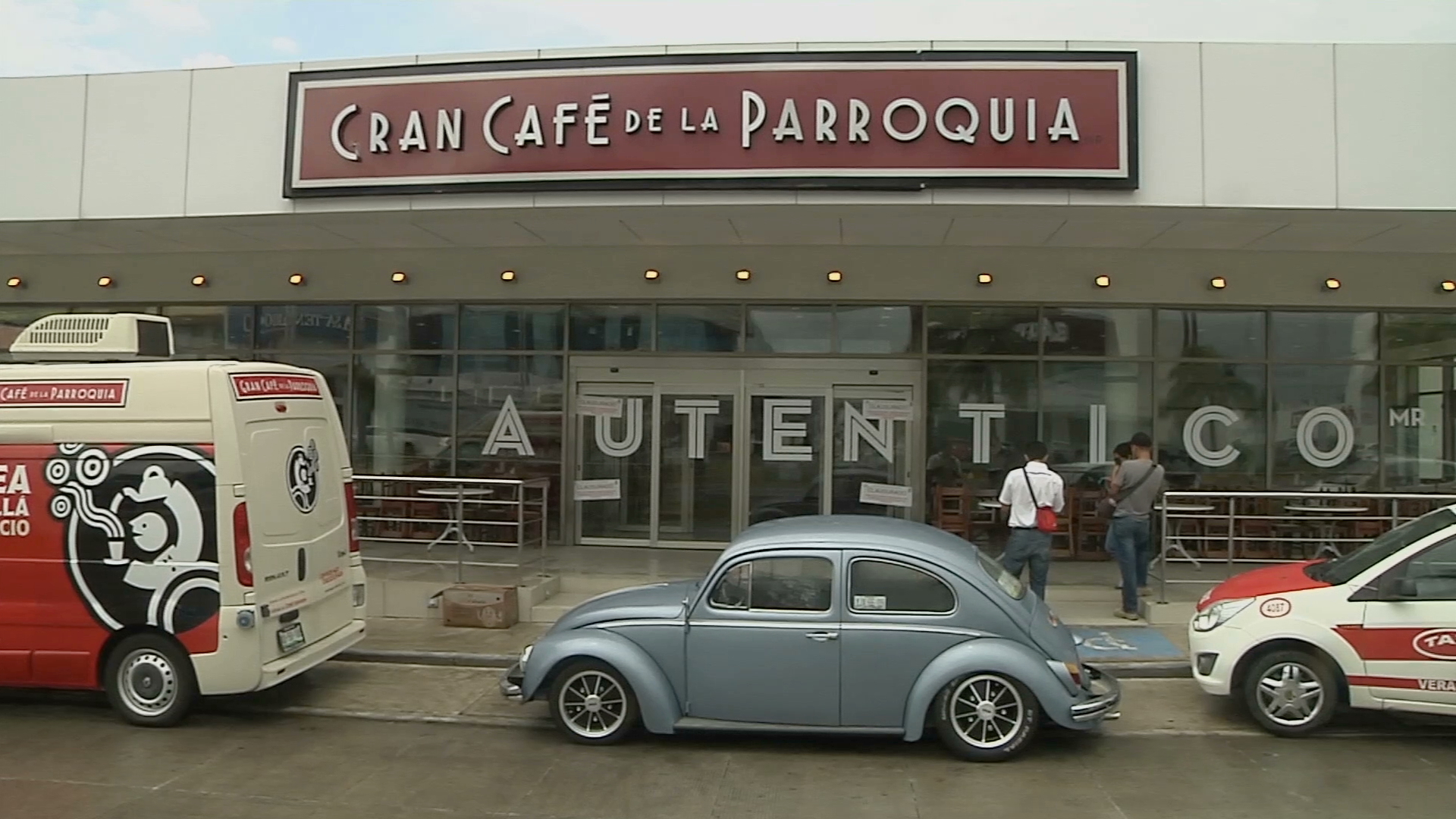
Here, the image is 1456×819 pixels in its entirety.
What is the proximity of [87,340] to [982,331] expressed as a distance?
9581 mm

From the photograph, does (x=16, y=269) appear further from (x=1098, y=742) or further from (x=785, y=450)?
(x=1098, y=742)

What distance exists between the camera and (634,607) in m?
6.54

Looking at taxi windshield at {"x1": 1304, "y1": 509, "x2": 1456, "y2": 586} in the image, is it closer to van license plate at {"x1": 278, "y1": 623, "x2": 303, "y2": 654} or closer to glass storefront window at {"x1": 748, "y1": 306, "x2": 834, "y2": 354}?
glass storefront window at {"x1": 748, "y1": 306, "x2": 834, "y2": 354}

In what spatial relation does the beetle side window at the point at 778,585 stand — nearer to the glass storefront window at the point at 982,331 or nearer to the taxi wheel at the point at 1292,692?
the taxi wheel at the point at 1292,692

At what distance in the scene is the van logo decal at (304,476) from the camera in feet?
24.0

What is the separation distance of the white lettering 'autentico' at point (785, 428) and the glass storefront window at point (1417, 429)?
7188 mm

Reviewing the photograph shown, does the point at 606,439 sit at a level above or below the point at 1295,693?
above

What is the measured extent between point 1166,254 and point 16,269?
1547cm

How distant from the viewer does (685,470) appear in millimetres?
13133

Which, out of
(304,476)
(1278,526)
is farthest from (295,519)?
(1278,526)

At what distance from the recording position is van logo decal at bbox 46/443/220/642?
6.80 m

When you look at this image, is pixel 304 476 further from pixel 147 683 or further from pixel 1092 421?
pixel 1092 421

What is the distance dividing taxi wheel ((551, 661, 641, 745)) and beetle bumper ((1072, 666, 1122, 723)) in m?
2.73

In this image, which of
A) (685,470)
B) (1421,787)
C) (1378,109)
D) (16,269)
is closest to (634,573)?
(685,470)
